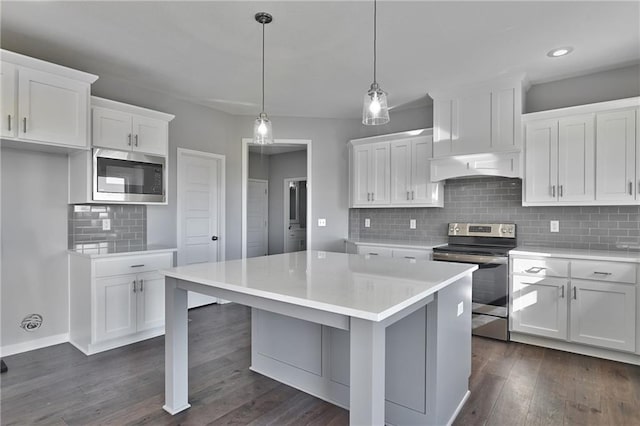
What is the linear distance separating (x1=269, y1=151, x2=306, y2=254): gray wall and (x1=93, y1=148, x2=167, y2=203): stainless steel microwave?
3.48 m

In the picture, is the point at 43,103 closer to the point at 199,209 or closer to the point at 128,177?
the point at 128,177

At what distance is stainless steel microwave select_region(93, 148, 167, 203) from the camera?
3.19 meters

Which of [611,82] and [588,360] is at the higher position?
[611,82]

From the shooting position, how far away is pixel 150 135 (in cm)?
359

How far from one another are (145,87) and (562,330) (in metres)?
4.74

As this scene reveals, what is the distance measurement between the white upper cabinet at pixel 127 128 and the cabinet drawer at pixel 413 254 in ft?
9.02

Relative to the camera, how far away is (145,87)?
3.87 metres

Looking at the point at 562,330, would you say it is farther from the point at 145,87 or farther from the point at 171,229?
the point at 145,87

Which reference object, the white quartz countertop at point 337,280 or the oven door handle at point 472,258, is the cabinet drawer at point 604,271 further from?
the white quartz countertop at point 337,280

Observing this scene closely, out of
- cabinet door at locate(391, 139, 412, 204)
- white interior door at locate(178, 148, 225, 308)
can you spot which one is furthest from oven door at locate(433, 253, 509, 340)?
white interior door at locate(178, 148, 225, 308)

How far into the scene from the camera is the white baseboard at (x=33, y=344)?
3002 millimetres

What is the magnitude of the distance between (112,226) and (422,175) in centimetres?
341

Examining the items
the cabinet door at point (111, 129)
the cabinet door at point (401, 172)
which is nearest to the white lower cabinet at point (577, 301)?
the cabinet door at point (401, 172)

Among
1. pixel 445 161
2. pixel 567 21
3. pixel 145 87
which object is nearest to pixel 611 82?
pixel 567 21
